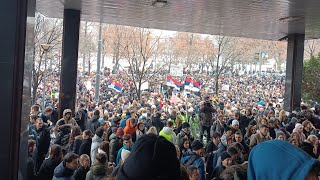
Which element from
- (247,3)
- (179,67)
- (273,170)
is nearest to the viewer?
(273,170)

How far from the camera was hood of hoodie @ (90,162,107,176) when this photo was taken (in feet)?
17.6

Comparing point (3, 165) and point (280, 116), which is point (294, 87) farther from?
point (3, 165)

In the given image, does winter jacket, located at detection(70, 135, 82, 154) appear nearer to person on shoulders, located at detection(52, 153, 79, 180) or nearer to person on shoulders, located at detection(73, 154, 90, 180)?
person on shoulders, located at detection(73, 154, 90, 180)

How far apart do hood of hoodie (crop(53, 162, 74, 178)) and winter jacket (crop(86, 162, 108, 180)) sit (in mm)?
275

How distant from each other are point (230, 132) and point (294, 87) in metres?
9.93

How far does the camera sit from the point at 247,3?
422 inches

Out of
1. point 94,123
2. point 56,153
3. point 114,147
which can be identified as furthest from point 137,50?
point 56,153

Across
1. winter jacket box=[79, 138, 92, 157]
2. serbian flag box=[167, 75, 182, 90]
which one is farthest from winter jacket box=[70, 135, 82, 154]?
serbian flag box=[167, 75, 182, 90]

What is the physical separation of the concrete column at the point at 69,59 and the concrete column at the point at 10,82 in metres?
8.57

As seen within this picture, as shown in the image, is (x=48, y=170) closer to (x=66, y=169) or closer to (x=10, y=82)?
(x=66, y=169)

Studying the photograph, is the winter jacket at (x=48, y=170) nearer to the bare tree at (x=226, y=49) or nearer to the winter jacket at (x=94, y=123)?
the winter jacket at (x=94, y=123)

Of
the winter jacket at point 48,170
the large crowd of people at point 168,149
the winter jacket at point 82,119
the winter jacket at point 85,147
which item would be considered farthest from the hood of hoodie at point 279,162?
the winter jacket at point 82,119

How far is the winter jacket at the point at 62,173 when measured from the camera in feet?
17.5

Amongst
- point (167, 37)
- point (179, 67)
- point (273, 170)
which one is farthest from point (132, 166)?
point (179, 67)
